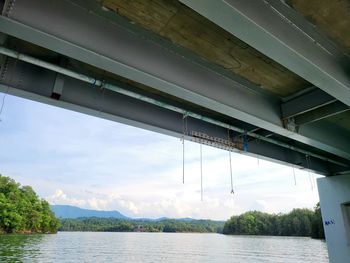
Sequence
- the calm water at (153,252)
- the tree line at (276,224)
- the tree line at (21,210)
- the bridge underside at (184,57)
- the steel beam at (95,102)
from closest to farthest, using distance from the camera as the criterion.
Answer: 1. the bridge underside at (184,57)
2. the steel beam at (95,102)
3. the calm water at (153,252)
4. the tree line at (21,210)
5. the tree line at (276,224)

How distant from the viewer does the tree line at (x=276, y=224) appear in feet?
191

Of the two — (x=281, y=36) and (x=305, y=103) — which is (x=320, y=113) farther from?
(x=281, y=36)

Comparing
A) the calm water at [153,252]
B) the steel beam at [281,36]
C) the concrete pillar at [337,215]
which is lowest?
the calm water at [153,252]

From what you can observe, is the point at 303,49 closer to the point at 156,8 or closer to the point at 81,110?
the point at 156,8

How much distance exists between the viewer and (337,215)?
8906 mm

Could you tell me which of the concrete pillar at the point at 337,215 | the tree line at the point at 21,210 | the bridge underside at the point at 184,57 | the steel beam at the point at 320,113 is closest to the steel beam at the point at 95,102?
the bridge underside at the point at 184,57

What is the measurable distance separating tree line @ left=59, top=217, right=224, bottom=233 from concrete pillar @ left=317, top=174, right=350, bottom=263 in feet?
366

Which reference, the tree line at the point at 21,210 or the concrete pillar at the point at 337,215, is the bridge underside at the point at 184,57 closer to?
the concrete pillar at the point at 337,215

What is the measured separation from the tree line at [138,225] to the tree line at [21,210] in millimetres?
56913

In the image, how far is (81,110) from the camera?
4.33 m

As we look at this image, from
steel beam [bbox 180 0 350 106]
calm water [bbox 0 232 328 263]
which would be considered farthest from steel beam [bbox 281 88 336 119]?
calm water [bbox 0 232 328 263]

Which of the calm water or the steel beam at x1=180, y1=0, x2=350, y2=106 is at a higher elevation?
the steel beam at x1=180, y1=0, x2=350, y2=106

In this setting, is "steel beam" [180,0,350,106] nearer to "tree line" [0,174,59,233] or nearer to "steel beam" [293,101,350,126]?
"steel beam" [293,101,350,126]

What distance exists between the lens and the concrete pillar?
8.55 metres
